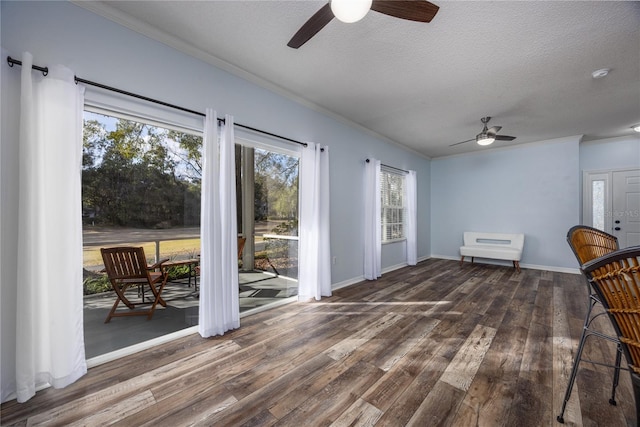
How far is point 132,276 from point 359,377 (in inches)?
86.5

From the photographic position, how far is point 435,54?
2375 millimetres

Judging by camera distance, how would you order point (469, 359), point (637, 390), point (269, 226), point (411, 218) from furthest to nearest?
point (411, 218), point (269, 226), point (469, 359), point (637, 390)

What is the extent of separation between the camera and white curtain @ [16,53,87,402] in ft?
4.99

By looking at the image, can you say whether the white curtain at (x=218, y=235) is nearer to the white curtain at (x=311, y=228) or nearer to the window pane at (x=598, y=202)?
the white curtain at (x=311, y=228)

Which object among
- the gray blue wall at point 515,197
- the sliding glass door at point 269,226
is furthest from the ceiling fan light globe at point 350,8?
the gray blue wall at point 515,197

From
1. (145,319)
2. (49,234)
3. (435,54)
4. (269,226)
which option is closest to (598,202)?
(435,54)

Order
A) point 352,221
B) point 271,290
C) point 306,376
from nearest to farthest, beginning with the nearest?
1. point 306,376
2. point 271,290
3. point 352,221

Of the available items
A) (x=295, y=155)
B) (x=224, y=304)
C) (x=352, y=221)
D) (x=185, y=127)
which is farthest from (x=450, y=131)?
(x=224, y=304)

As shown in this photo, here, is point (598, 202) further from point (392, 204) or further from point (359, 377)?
point (359, 377)

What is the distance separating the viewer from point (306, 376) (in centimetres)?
178

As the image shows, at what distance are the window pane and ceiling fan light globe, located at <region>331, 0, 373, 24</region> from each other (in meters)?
6.53

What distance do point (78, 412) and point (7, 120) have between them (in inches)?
71.2

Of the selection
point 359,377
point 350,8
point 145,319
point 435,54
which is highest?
point 435,54

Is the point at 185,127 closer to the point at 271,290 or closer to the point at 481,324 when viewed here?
the point at 271,290
